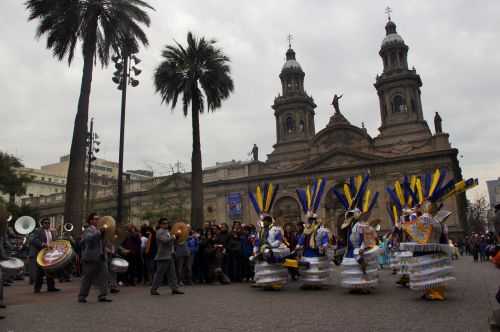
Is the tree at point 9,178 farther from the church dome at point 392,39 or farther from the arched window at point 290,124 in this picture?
the church dome at point 392,39

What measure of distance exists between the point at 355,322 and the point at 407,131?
42.2 m

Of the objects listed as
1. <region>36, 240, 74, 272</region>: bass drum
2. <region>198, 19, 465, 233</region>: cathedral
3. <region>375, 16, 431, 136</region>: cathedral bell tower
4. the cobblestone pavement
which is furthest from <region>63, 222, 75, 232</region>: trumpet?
<region>375, 16, 431, 136</region>: cathedral bell tower

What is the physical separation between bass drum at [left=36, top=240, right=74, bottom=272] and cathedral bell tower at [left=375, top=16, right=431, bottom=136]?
40.4m

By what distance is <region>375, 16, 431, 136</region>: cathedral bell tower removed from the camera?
45500mm

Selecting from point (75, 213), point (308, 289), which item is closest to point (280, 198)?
point (75, 213)

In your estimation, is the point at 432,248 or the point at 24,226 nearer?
the point at 432,248

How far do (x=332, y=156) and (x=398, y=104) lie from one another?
985 cm

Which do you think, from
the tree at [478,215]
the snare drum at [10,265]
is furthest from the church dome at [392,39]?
the snare drum at [10,265]

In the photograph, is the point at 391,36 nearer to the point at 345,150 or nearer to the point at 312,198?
the point at 345,150

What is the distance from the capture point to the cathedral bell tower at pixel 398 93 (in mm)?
45500

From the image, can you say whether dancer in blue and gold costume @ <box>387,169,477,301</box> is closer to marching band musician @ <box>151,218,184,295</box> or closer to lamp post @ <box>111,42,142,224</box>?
marching band musician @ <box>151,218,184,295</box>

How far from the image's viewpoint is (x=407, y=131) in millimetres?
44906

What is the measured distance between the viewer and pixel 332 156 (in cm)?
4534

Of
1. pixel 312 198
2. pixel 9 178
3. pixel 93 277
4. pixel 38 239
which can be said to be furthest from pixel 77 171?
pixel 9 178
